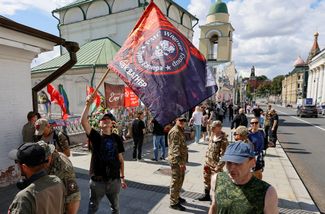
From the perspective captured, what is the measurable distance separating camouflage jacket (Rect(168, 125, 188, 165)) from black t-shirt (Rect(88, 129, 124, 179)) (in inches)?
57.5

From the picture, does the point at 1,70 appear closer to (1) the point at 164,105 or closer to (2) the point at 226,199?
(1) the point at 164,105

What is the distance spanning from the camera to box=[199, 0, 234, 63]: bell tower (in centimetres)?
3303

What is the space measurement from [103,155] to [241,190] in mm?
2041

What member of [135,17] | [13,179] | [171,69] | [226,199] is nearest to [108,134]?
[171,69]

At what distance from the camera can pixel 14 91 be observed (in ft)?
17.9

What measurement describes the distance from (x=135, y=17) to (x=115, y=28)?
2.14 m

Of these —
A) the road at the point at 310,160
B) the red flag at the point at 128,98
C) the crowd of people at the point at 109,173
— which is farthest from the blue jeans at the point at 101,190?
the red flag at the point at 128,98

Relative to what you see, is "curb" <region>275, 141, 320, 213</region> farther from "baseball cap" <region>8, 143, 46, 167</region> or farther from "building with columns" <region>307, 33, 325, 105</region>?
"building with columns" <region>307, 33, 325, 105</region>

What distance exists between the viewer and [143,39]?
3422 mm

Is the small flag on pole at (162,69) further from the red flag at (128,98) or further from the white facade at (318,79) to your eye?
the white facade at (318,79)

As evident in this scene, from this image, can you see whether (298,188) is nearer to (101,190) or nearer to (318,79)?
(101,190)

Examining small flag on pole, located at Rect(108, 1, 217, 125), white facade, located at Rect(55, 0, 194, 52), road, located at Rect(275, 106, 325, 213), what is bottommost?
road, located at Rect(275, 106, 325, 213)

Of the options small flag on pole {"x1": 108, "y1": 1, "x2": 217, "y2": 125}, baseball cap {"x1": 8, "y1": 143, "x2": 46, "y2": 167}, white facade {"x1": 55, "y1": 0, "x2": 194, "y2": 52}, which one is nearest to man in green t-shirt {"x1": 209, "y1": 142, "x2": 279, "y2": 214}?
small flag on pole {"x1": 108, "y1": 1, "x2": 217, "y2": 125}

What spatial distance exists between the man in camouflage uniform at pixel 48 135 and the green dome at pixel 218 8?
3548cm
